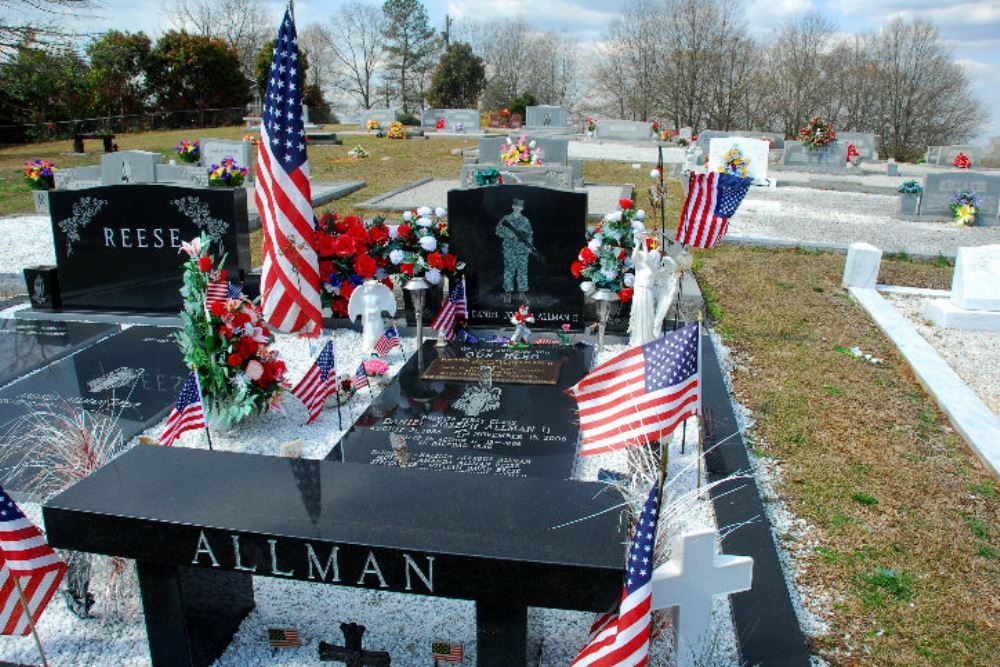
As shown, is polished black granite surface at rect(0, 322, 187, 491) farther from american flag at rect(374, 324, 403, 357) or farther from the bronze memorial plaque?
the bronze memorial plaque

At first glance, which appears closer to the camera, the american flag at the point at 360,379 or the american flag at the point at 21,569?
the american flag at the point at 21,569

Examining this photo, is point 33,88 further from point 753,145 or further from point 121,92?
point 753,145

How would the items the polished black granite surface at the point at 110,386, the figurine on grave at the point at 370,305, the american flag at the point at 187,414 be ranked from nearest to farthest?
the american flag at the point at 187,414 → the polished black granite surface at the point at 110,386 → the figurine on grave at the point at 370,305

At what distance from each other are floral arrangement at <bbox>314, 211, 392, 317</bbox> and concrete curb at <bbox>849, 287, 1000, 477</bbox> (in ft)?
17.1

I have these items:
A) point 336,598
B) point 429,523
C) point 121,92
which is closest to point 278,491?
point 429,523

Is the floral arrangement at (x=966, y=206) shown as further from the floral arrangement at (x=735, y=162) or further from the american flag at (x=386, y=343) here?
the american flag at (x=386, y=343)

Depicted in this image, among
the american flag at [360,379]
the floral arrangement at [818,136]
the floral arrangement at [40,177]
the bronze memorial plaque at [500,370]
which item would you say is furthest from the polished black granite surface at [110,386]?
the floral arrangement at [818,136]

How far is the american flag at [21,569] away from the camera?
3.38 metres

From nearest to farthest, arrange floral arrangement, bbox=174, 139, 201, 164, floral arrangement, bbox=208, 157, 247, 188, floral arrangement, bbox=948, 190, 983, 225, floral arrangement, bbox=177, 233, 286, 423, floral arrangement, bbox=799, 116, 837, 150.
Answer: floral arrangement, bbox=177, 233, 286, 423, floral arrangement, bbox=208, 157, 247, 188, floral arrangement, bbox=948, 190, 983, 225, floral arrangement, bbox=174, 139, 201, 164, floral arrangement, bbox=799, 116, 837, 150

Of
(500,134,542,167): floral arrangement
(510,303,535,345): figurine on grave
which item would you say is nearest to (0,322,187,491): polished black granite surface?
(510,303,535,345): figurine on grave

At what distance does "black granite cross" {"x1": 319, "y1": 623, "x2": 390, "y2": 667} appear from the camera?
3357mm

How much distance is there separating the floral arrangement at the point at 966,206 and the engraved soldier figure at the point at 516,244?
12.5m

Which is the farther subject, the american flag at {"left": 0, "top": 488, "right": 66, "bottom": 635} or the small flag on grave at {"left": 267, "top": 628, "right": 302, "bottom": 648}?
the small flag on grave at {"left": 267, "top": 628, "right": 302, "bottom": 648}

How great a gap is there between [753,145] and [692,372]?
61.0 ft
